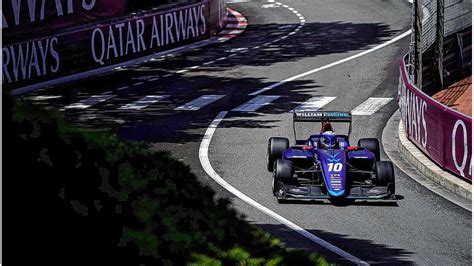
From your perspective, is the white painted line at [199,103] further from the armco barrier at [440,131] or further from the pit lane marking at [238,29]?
the armco barrier at [440,131]

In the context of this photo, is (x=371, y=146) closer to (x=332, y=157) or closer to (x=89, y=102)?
(x=332, y=157)

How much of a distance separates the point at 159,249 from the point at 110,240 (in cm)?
36

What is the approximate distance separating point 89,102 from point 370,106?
7.32 meters

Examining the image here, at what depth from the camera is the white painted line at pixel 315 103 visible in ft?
87.0

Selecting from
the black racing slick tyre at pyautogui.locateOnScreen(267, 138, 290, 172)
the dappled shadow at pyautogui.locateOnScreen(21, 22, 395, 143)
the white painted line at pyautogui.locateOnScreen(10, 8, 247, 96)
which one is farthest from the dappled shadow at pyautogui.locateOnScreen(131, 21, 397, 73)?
the black racing slick tyre at pyautogui.locateOnScreen(267, 138, 290, 172)

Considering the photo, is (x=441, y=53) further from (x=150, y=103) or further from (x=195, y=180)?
(x=195, y=180)

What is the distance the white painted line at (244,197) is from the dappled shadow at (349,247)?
0.09 meters

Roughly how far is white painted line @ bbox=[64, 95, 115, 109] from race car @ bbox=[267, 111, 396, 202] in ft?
32.9

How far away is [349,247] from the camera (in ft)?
45.6

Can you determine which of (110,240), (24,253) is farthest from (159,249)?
(24,253)

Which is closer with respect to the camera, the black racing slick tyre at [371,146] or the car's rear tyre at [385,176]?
the car's rear tyre at [385,176]

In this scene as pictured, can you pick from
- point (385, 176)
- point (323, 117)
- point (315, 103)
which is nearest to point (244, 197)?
point (323, 117)

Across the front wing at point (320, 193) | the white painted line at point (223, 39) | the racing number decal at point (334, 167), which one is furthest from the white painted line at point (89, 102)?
the racing number decal at point (334, 167)

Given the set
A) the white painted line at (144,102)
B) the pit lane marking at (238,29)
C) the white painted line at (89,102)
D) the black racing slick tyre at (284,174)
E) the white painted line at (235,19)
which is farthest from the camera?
the white painted line at (235,19)
